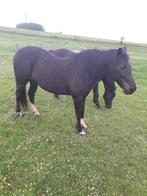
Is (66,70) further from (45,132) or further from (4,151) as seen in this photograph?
(4,151)

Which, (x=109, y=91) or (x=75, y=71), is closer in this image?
(x=75, y=71)

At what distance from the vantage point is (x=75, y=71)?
276 inches

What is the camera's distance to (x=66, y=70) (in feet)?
23.6

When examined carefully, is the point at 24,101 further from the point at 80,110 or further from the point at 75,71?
the point at 75,71

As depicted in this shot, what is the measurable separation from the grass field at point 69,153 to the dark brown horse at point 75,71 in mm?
643

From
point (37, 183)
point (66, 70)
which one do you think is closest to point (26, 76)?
point (66, 70)

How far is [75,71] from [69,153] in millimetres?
2007

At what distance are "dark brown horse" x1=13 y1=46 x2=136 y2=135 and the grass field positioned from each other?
643 millimetres

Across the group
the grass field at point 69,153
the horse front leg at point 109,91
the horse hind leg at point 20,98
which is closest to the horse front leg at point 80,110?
the grass field at point 69,153

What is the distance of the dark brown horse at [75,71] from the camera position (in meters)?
6.67

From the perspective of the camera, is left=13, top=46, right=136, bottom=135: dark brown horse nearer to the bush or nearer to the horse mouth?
the horse mouth

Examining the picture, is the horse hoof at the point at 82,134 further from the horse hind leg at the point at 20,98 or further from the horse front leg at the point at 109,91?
the horse front leg at the point at 109,91

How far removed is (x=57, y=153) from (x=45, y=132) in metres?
1.05

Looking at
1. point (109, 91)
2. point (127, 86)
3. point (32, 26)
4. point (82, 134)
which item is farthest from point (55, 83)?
point (32, 26)
